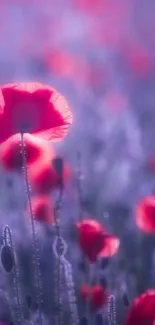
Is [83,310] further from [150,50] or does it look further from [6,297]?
[150,50]

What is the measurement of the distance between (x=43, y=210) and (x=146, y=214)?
0.48ft

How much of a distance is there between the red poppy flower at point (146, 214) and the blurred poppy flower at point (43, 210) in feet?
0.42

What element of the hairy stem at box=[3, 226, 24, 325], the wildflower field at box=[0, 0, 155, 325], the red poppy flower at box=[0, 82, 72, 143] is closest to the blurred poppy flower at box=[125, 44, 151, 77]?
the wildflower field at box=[0, 0, 155, 325]

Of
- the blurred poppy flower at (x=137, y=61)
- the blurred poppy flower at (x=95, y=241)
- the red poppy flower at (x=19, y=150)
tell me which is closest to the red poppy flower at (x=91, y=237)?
the blurred poppy flower at (x=95, y=241)

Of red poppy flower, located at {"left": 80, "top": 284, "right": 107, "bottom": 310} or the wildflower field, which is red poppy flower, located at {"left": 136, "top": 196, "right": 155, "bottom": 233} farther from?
red poppy flower, located at {"left": 80, "top": 284, "right": 107, "bottom": 310}

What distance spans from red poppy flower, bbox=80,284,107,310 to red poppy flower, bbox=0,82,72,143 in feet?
0.74

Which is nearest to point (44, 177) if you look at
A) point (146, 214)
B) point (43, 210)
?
point (43, 210)

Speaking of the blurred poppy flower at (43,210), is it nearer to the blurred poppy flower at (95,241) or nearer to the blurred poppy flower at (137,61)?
the blurred poppy flower at (95,241)

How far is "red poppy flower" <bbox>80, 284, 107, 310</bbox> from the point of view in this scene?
2.30 feet

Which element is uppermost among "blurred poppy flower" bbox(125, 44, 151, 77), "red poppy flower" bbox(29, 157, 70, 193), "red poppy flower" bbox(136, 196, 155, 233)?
"blurred poppy flower" bbox(125, 44, 151, 77)

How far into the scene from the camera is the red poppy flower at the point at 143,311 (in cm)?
65

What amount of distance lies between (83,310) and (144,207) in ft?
0.56

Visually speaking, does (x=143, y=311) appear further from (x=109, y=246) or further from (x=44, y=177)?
(x=44, y=177)

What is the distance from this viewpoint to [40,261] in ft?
2.31
